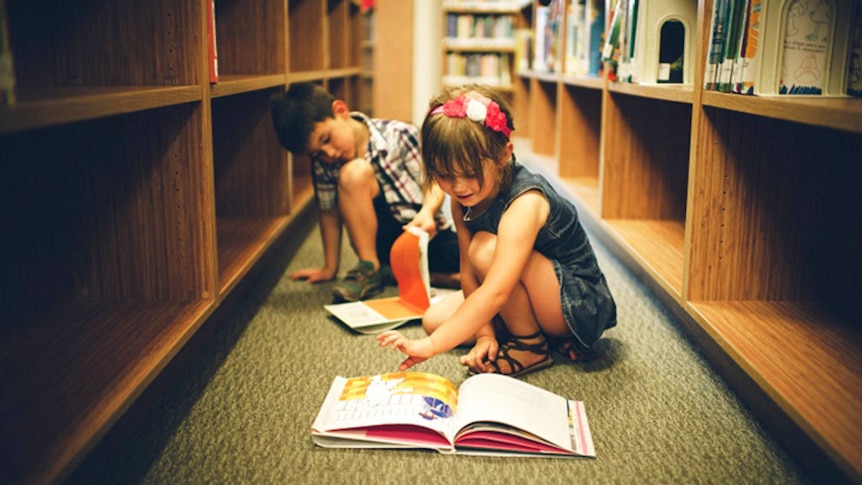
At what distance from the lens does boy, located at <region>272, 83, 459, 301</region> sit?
5.71 feet

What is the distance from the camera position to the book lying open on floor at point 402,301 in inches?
62.9

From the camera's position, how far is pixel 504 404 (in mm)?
1098

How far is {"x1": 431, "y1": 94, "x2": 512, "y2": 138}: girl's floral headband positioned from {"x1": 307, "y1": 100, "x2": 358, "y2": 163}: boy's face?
1.96 ft

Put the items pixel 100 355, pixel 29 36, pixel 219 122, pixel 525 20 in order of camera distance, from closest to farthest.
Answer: pixel 100 355 → pixel 29 36 → pixel 219 122 → pixel 525 20

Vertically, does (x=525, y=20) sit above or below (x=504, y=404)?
above

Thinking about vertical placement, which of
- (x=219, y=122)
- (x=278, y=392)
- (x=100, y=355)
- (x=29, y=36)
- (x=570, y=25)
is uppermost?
(x=570, y=25)

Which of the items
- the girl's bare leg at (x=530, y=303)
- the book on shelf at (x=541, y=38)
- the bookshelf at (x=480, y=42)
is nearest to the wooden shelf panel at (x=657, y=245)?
the girl's bare leg at (x=530, y=303)

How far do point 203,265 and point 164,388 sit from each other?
24 centimetres

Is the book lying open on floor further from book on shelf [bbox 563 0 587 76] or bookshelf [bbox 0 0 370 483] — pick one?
book on shelf [bbox 563 0 587 76]

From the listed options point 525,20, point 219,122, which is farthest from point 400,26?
point 219,122

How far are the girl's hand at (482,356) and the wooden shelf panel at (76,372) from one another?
18.3 inches

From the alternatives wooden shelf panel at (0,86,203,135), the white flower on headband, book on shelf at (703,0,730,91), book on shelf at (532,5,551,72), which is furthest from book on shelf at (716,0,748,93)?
book on shelf at (532,5,551,72)

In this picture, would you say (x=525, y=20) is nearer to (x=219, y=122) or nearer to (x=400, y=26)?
(x=400, y=26)

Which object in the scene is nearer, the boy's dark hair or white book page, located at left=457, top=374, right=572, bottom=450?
white book page, located at left=457, top=374, right=572, bottom=450
